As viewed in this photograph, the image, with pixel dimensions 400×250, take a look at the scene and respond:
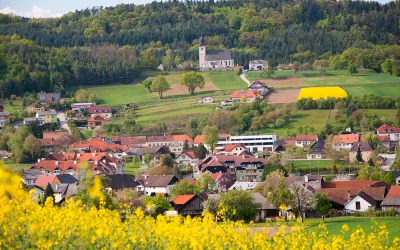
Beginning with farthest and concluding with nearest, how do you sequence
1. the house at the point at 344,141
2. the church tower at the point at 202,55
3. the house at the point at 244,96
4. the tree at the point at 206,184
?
1. the church tower at the point at 202,55
2. the house at the point at 244,96
3. the house at the point at 344,141
4. the tree at the point at 206,184

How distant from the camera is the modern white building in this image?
64.2 metres

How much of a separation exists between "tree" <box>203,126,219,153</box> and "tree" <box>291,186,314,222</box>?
2783 cm

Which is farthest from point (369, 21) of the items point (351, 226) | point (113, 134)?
point (351, 226)

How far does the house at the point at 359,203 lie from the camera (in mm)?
38812

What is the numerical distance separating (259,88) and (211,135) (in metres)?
16.9

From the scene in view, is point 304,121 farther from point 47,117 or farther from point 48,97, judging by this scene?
point 48,97

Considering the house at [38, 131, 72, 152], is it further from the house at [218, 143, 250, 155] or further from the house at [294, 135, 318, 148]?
the house at [294, 135, 318, 148]

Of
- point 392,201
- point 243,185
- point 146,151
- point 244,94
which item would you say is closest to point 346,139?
point 146,151

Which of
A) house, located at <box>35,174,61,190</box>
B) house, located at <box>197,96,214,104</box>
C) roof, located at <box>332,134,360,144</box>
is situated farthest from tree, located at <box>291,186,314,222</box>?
house, located at <box>197,96,214,104</box>

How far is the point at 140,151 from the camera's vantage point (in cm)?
6406

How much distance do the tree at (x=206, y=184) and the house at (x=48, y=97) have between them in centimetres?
3651

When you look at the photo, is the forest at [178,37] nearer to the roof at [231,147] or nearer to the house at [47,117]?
the house at [47,117]

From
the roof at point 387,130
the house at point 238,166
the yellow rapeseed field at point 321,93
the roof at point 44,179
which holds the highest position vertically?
the yellow rapeseed field at point 321,93

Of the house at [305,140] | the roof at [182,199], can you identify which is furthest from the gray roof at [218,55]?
the roof at [182,199]
